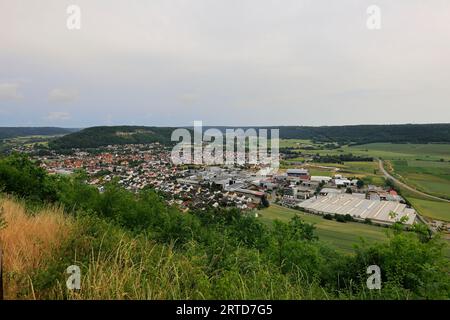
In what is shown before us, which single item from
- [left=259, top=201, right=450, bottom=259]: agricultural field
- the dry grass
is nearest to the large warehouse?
[left=259, top=201, right=450, bottom=259]: agricultural field

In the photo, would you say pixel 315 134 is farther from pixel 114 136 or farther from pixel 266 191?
pixel 114 136

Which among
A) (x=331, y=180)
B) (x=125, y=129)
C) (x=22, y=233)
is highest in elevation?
(x=125, y=129)

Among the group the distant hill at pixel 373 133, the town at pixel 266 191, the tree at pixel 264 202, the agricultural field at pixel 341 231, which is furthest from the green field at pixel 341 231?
the distant hill at pixel 373 133

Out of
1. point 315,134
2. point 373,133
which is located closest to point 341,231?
point 373,133
